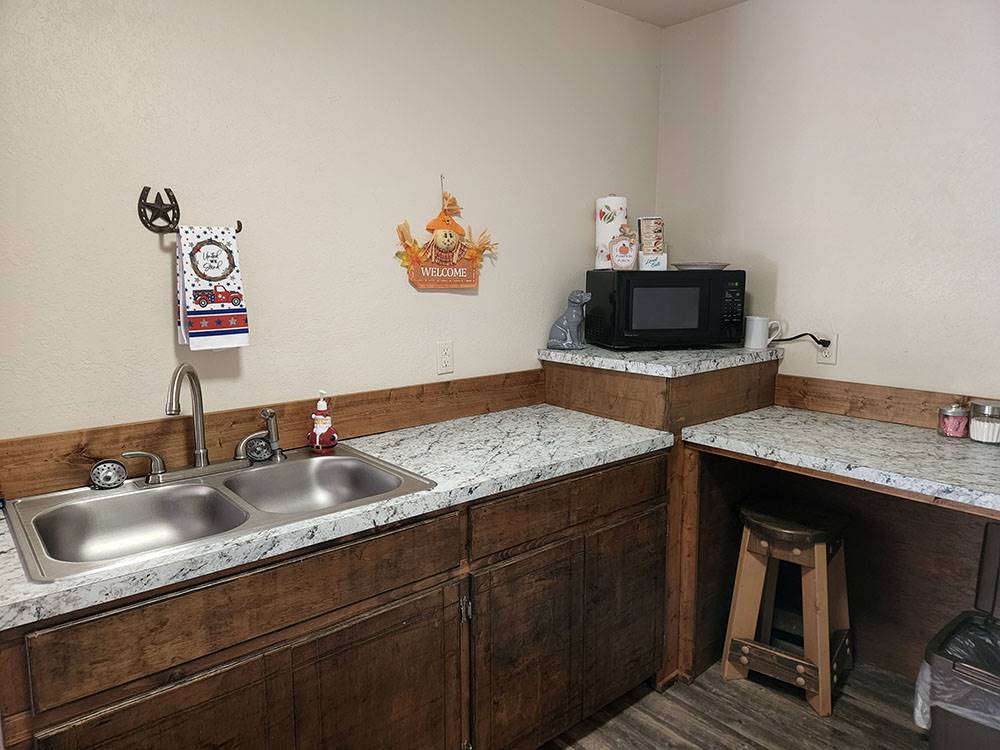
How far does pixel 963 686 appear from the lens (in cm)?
175

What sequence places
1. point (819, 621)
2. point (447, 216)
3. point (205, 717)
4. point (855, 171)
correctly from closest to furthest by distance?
point (205, 717) < point (819, 621) < point (447, 216) < point (855, 171)

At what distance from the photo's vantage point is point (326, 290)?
1.96 metres

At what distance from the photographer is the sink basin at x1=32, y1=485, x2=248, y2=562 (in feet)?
4.83

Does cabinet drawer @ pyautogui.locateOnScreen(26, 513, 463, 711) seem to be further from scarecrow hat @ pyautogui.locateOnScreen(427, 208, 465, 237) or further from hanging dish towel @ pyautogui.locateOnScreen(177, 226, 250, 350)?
scarecrow hat @ pyautogui.locateOnScreen(427, 208, 465, 237)

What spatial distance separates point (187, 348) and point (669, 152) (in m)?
2.09

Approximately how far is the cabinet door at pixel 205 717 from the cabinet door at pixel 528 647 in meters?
0.51

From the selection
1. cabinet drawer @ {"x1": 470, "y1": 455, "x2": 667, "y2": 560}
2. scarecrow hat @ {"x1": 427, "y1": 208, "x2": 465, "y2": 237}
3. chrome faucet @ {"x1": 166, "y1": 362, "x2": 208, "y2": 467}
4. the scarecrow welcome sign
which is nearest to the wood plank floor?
cabinet drawer @ {"x1": 470, "y1": 455, "x2": 667, "y2": 560}

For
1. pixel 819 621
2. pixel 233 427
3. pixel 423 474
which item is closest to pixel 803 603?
pixel 819 621

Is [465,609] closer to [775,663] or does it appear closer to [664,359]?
[664,359]

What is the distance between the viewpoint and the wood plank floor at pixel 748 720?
2.00 meters

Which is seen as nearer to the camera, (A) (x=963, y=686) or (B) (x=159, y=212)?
(B) (x=159, y=212)

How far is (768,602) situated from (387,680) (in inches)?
55.0

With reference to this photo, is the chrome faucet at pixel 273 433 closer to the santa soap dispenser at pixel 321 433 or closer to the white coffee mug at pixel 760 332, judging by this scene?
the santa soap dispenser at pixel 321 433

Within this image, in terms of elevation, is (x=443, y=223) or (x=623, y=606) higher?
(x=443, y=223)
